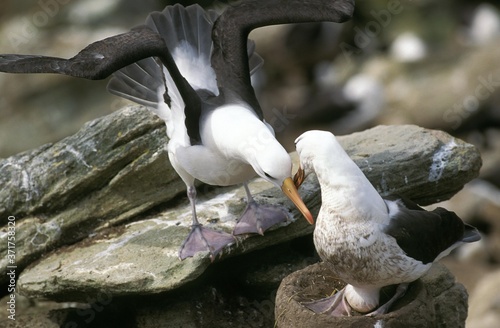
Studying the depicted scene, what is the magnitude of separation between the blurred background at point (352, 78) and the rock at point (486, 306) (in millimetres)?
1774

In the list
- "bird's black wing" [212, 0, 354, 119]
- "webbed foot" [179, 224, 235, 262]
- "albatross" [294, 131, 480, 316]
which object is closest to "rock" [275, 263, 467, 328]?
"albatross" [294, 131, 480, 316]

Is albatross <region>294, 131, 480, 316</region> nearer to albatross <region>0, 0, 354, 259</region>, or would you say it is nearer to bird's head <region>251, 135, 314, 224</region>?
bird's head <region>251, 135, 314, 224</region>

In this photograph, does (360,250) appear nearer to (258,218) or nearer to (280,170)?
(280,170)

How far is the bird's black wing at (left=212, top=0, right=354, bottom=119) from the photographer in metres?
7.28

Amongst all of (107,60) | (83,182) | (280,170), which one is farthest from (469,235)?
(83,182)

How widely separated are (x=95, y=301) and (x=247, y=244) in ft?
4.03

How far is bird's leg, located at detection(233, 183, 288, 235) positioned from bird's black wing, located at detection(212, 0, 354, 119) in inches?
29.3

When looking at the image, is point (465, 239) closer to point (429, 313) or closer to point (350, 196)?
point (429, 313)

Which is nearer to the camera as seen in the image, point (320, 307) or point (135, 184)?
point (320, 307)

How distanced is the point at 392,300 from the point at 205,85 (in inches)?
105

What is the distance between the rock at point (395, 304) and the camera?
5688 mm

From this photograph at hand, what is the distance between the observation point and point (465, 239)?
6305mm

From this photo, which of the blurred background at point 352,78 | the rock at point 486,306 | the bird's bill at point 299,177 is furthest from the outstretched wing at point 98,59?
the blurred background at point 352,78

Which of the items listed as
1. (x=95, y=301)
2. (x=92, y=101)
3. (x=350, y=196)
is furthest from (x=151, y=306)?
(x=92, y=101)
